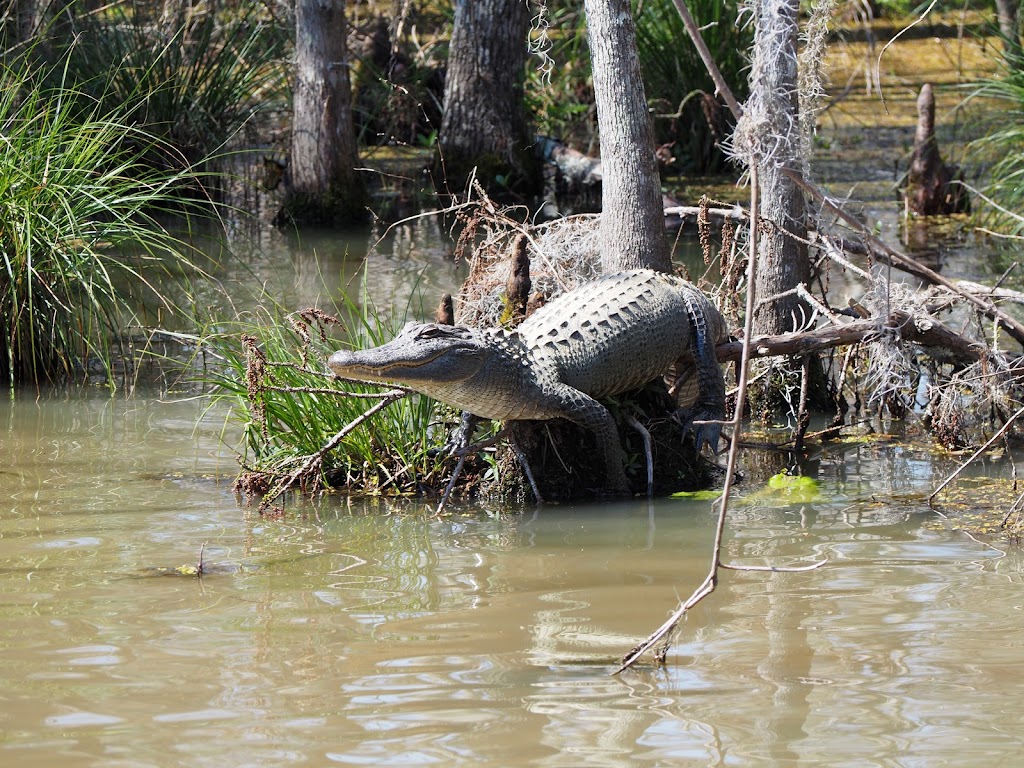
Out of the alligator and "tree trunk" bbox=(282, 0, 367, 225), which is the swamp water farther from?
"tree trunk" bbox=(282, 0, 367, 225)

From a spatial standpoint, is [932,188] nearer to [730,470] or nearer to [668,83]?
[668,83]

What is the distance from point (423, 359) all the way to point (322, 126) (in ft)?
24.7

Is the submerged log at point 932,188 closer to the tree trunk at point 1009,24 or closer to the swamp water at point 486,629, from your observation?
the tree trunk at point 1009,24

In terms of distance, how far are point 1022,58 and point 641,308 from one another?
20.8ft

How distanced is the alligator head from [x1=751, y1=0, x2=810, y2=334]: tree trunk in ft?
5.73

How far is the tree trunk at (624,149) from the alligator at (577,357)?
259mm

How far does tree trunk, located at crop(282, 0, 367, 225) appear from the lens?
38.9 ft

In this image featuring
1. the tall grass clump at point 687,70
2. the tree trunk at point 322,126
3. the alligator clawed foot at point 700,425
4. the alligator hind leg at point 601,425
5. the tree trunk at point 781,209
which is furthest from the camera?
the tall grass clump at point 687,70

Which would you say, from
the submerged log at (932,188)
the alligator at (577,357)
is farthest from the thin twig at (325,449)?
the submerged log at (932,188)

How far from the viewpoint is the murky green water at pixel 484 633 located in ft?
10.6

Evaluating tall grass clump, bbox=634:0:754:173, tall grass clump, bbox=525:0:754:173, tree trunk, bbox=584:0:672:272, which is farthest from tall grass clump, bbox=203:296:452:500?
tall grass clump, bbox=634:0:754:173

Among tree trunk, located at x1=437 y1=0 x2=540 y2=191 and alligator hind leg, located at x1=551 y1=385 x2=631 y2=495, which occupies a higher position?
tree trunk, located at x1=437 y1=0 x2=540 y2=191

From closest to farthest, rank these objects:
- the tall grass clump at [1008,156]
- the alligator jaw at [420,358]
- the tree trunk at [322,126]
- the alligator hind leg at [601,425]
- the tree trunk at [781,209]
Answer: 1. the alligator jaw at [420,358]
2. the alligator hind leg at [601,425]
3. the tree trunk at [781,209]
4. the tall grass clump at [1008,156]
5. the tree trunk at [322,126]

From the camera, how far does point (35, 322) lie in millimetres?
7023
